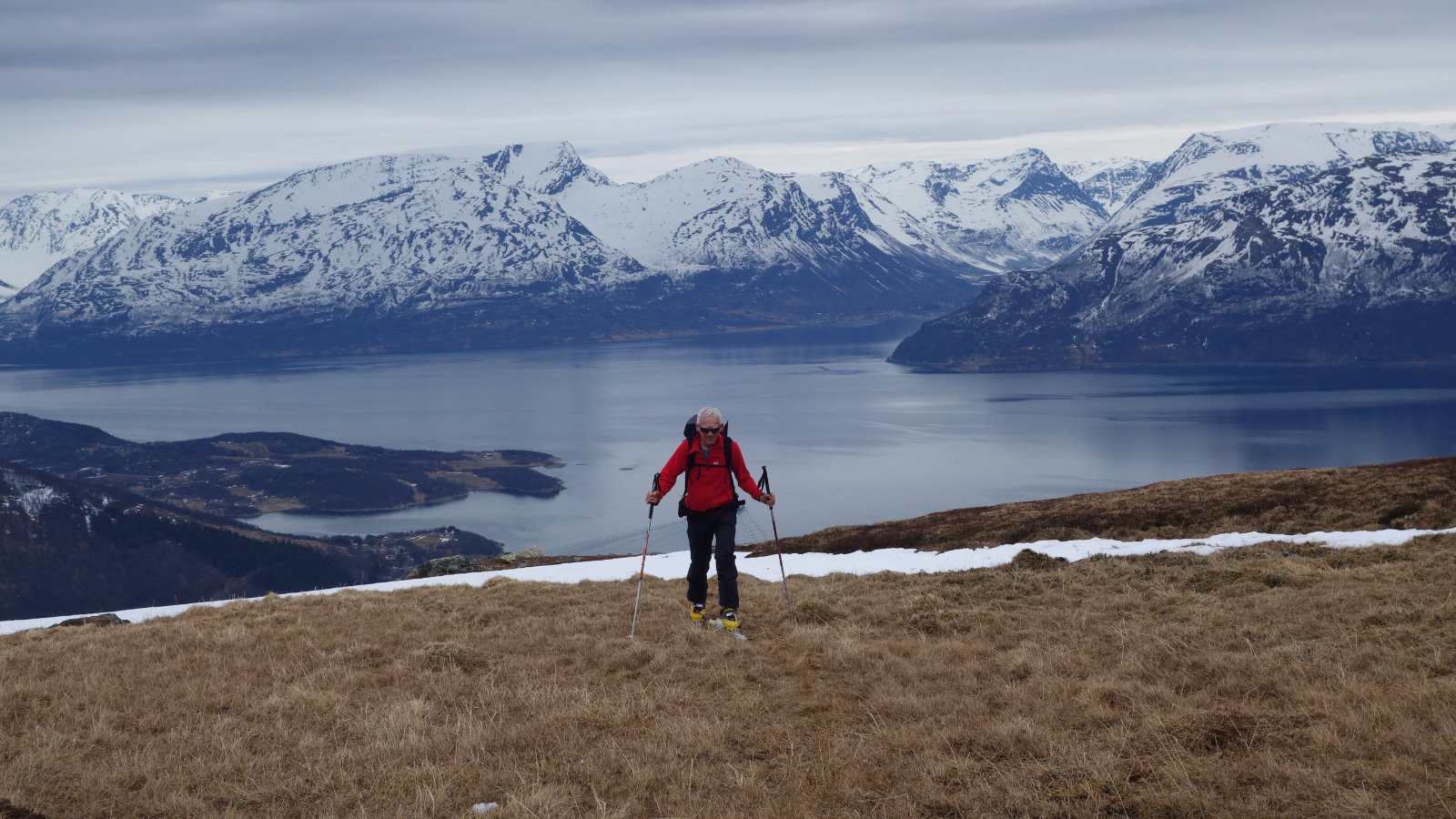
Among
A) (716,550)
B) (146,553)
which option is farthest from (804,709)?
(146,553)

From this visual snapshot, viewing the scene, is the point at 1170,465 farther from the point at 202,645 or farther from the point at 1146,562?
the point at 202,645

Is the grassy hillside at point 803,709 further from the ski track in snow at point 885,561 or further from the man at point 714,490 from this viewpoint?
the ski track in snow at point 885,561

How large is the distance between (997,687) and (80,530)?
194252mm

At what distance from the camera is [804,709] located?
12.4 meters

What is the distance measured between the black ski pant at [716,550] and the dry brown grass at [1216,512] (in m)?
16.0

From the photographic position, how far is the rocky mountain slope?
506 feet

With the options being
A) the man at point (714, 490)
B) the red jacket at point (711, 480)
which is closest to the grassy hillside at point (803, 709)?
the man at point (714, 490)

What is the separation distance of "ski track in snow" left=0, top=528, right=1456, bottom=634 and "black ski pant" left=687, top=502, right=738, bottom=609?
7485mm

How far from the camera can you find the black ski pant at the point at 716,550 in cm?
1695

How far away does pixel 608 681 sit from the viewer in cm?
1398

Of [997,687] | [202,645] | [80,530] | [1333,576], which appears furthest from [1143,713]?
[80,530]

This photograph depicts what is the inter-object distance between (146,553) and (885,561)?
170 metres

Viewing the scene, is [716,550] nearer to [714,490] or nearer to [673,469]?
[714,490]

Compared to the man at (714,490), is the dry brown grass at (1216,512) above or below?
below
